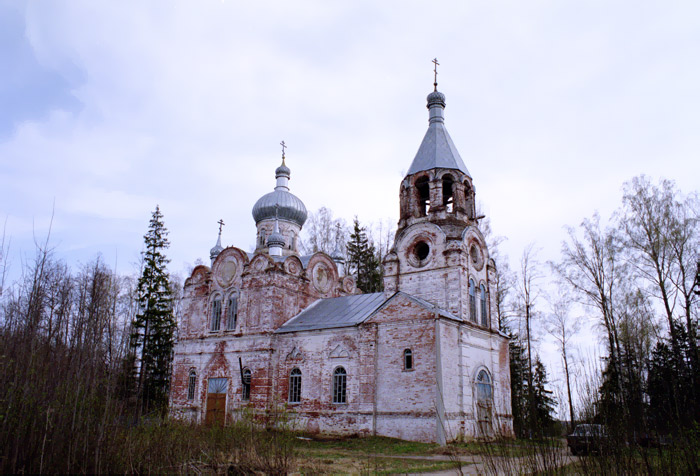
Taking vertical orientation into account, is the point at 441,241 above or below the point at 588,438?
above

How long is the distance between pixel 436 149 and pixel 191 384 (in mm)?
15164

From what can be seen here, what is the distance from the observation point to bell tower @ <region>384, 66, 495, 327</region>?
19.2 meters

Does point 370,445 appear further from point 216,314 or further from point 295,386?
point 216,314

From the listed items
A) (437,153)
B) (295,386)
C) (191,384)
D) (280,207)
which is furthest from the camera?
(280,207)

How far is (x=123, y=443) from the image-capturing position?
6.48 meters

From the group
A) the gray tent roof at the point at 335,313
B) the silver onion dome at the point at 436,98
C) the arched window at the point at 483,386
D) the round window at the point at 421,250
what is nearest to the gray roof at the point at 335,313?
the gray tent roof at the point at 335,313

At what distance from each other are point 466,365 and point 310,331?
244 inches

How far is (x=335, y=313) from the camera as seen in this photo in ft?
71.7

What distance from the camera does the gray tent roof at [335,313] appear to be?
20297 mm

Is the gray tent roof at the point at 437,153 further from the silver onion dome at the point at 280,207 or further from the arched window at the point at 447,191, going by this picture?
the silver onion dome at the point at 280,207

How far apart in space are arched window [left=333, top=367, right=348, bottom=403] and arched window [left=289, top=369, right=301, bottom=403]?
73.8 inches

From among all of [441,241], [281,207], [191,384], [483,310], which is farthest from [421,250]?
[191,384]

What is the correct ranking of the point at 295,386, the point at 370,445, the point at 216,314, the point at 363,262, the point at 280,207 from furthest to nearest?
the point at 363,262
the point at 280,207
the point at 216,314
the point at 295,386
the point at 370,445

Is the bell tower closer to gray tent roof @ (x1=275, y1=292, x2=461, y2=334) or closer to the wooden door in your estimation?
gray tent roof @ (x1=275, y1=292, x2=461, y2=334)
